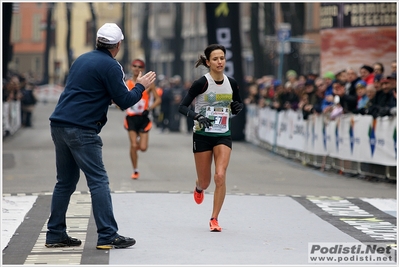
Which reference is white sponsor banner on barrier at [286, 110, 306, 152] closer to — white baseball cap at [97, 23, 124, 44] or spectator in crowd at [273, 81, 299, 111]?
spectator in crowd at [273, 81, 299, 111]

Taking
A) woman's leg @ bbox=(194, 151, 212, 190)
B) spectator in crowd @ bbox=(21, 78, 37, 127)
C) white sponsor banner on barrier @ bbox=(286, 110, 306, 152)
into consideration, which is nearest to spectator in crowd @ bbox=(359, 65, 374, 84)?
white sponsor banner on barrier @ bbox=(286, 110, 306, 152)

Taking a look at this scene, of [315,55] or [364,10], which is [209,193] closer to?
[364,10]

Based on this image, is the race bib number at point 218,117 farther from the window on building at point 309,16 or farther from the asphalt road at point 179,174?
the window on building at point 309,16

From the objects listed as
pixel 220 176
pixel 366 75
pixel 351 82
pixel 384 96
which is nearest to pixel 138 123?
pixel 384 96

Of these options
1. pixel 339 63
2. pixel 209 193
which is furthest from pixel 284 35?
pixel 209 193

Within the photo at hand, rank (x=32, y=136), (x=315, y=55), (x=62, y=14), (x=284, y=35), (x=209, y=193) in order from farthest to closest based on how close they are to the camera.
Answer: (x=62, y=14), (x=315, y=55), (x=32, y=136), (x=284, y=35), (x=209, y=193)

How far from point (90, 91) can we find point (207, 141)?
6.07ft

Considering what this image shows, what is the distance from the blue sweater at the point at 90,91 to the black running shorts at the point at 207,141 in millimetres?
1576

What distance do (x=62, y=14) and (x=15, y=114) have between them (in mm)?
74207

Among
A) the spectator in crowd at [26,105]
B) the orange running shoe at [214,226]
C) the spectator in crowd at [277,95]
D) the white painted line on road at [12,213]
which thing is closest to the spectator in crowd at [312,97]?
the spectator in crowd at [277,95]

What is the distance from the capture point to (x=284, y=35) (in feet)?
88.2

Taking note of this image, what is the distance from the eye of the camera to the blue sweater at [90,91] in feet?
27.9

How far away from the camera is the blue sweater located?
27.9ft

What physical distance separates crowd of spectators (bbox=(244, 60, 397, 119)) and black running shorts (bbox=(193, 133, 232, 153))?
244 inches
